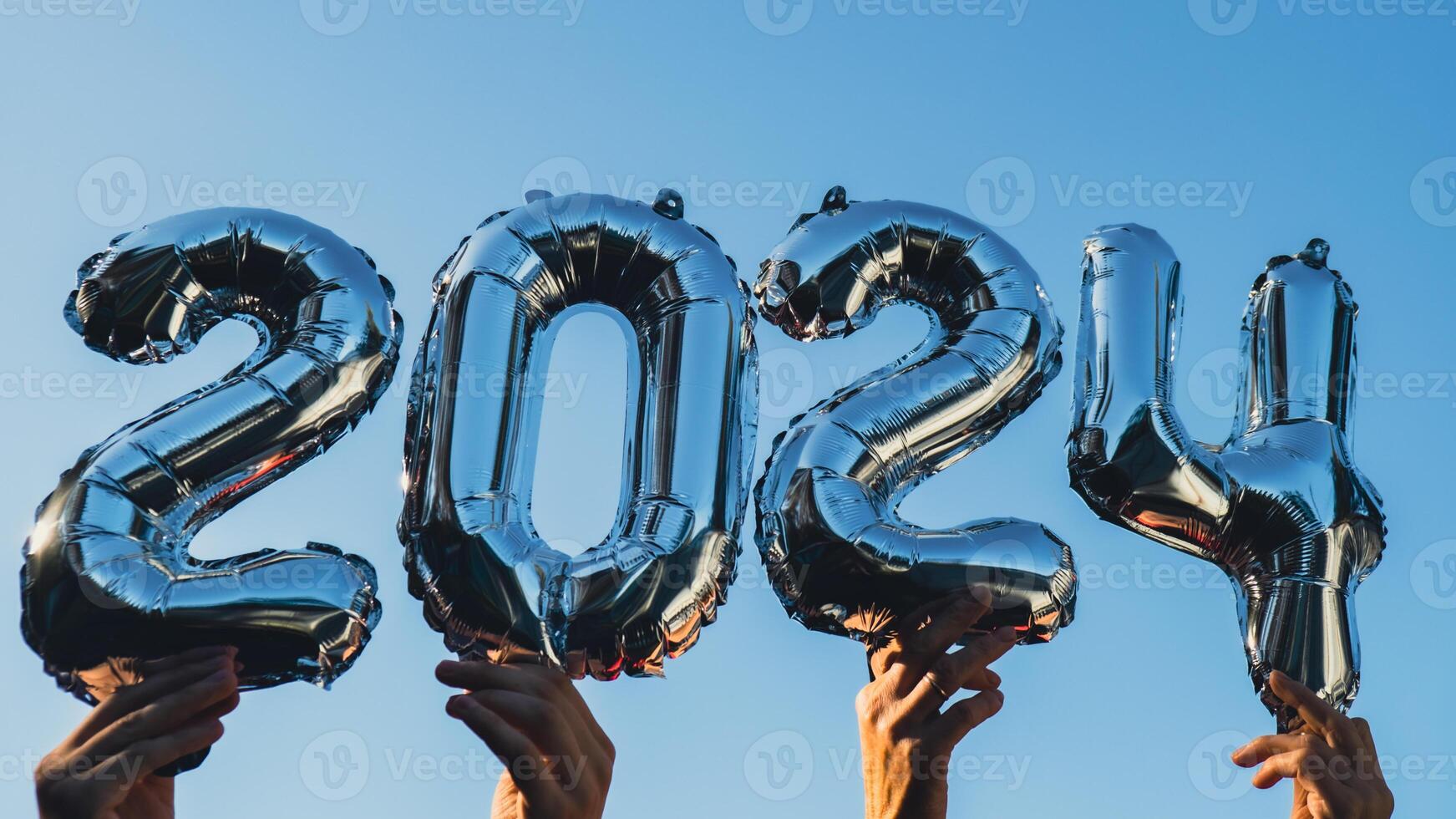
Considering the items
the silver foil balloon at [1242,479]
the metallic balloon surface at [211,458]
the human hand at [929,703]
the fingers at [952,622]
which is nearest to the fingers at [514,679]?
the metallic balloon surface at [211,458]

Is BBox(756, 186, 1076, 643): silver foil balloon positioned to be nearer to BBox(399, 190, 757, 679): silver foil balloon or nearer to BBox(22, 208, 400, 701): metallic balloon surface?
BBox(399, 190, 757, 679): silver foil balloon

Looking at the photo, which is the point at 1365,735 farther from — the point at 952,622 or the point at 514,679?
the point at 514,679

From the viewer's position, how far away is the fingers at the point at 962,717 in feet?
13.1

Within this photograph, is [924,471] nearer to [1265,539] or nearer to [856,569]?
[856,569]

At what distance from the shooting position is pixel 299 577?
387cm

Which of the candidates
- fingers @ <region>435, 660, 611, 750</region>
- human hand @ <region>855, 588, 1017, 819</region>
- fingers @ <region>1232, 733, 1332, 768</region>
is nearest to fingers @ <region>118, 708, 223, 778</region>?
fingers @ <region>435, 660, 611, 750</region>

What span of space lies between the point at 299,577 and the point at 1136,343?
8.03ft

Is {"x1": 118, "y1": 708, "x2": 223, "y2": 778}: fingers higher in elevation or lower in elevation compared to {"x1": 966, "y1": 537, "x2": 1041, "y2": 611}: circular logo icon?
lower

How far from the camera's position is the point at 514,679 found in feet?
12.3

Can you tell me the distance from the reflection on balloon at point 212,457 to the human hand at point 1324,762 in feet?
8.34

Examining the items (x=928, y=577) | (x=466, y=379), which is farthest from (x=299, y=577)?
(x=928, y=577)

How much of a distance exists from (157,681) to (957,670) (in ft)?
6.75

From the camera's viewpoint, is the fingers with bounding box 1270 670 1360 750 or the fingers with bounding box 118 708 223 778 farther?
the fingers with bounding box 1270 670 1360 750

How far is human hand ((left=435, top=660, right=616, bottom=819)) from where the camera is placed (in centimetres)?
368
